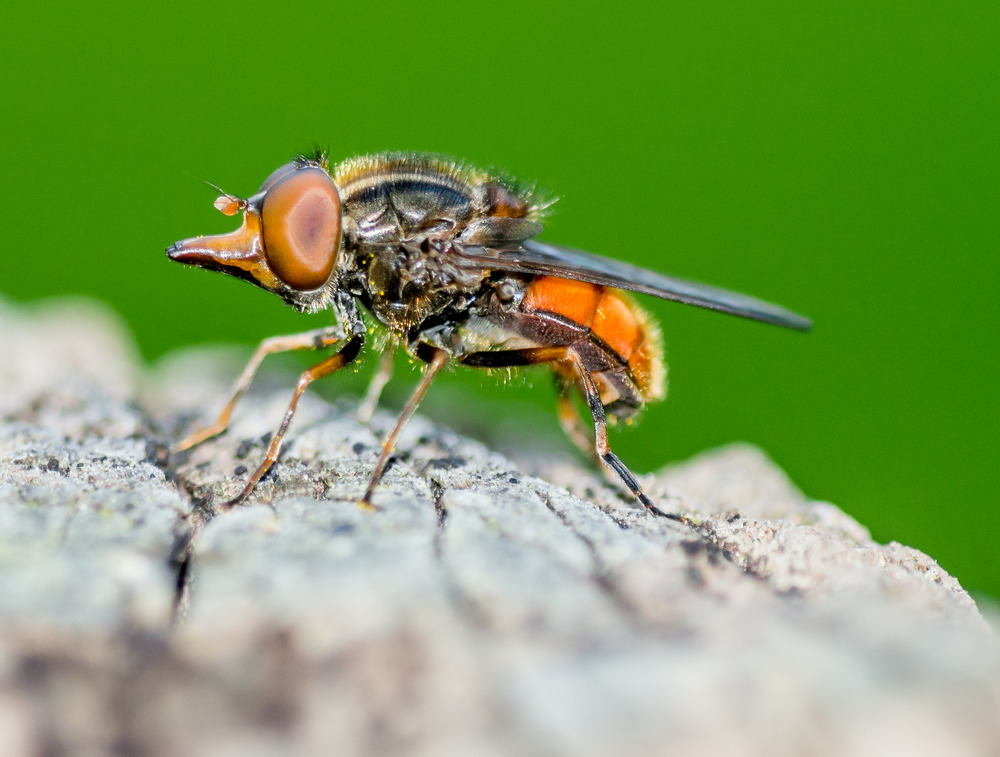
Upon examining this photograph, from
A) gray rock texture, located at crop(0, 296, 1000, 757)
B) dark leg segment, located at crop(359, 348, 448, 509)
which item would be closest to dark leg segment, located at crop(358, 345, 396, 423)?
dark leg segment, located at crop(359, 348, 448, 509)

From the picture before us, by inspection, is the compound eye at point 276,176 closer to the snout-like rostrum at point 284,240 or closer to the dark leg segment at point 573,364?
the snout-like rostrum at point 284,240

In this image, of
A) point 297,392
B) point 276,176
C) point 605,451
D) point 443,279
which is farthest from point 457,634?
point 276,176

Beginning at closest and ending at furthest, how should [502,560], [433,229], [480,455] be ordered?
[502,560]
[480,455]
[433,229]

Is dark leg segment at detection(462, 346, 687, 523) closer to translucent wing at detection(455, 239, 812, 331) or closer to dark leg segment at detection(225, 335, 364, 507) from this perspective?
translucent wing at detection(455, 239, 812, 331)

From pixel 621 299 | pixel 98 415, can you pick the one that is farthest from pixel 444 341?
pixel 98 415

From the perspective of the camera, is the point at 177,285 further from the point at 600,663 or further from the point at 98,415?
the point at 600,663

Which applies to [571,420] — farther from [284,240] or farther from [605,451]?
[284,240]
